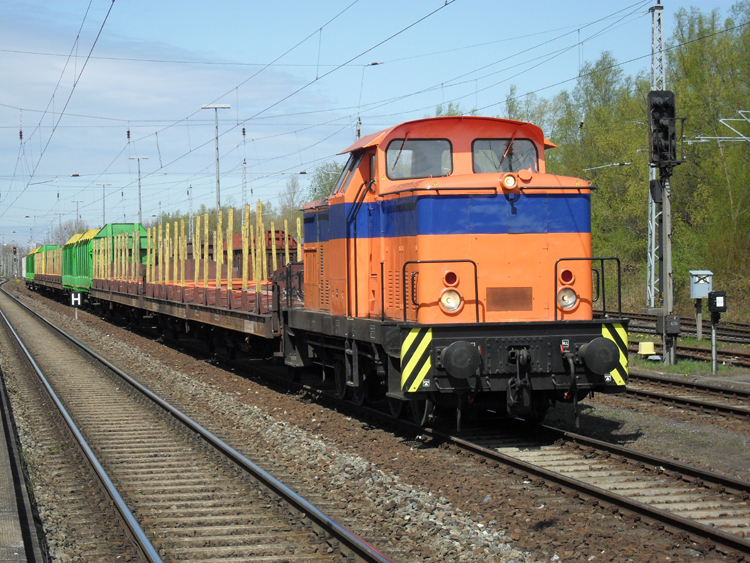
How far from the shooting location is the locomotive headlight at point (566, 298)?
28.1 feet

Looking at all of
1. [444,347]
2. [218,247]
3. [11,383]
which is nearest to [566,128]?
[218,247]

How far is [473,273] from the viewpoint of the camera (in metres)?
8.43

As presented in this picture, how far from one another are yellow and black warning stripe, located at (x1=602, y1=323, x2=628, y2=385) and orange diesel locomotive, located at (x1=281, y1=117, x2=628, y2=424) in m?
0.02

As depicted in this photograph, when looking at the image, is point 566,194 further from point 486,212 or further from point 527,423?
point 527,423

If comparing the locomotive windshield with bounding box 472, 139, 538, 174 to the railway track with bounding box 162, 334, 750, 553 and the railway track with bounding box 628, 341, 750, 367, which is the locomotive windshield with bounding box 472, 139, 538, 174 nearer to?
the railway track with bounding box 162, 334, 750, 553

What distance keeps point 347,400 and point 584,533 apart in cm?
586

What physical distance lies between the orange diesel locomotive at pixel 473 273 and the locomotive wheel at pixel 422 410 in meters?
0.02

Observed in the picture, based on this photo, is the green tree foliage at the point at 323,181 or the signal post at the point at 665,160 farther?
the green tree foliage at the point at 323,181

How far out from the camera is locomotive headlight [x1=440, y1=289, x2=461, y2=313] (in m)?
8.32

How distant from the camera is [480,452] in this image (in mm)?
8070

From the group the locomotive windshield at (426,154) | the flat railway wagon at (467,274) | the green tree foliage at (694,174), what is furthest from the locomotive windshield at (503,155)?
the green tree foliage at (694,174)

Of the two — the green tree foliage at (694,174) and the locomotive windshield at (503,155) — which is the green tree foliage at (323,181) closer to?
the green tree foliage at (694,174)

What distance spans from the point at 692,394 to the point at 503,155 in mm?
5574

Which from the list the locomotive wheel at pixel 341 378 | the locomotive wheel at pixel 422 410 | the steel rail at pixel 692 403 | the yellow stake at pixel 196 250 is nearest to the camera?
the locomotive wheel at pixel 422 410
